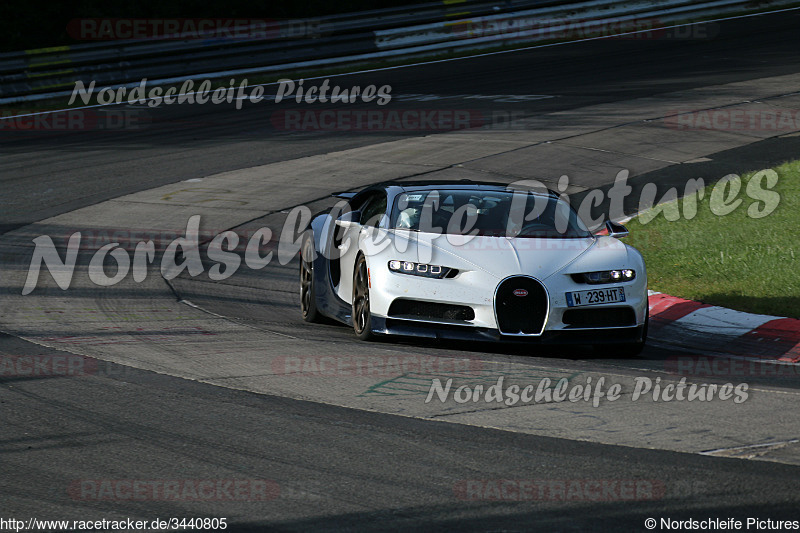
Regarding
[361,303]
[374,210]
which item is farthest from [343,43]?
[361,303]

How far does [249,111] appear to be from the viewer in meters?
21.8

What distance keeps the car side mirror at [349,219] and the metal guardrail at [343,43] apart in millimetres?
14841

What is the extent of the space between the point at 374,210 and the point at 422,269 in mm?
1461

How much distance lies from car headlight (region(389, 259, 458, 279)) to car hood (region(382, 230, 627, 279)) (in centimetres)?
4

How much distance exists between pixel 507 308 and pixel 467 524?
12.4 feet

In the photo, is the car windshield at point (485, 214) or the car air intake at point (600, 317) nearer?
the car air intake at point (600, 317)

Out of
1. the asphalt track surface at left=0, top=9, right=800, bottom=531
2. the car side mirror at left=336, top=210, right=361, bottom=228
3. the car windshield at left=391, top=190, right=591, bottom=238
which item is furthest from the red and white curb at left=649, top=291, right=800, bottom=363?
the car side mirror at left=336, top=210, right=361, bottom=228

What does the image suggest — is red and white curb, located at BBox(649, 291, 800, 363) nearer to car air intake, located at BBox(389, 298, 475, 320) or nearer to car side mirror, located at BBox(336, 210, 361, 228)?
car air intake, located at BBox(389, 298, 475, 320)

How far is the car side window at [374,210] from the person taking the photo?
A: 919cm

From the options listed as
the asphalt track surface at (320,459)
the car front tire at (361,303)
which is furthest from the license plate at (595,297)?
the car front tire at (361,303)

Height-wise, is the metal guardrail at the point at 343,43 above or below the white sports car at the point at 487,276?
above

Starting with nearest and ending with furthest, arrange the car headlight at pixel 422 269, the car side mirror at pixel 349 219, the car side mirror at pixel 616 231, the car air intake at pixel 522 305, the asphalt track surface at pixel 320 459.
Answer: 1. the asphalt track surface at pixel 320 459
2. the car air intake at pixel 522 305
3. the car headlight at pixel 422 269
4. the car side mirror at pixel 616 231
5. the car side mirror at pixel 349 219

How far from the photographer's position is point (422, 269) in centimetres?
816

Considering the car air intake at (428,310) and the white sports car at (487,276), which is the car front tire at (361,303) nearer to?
the white sports car at (487,276)
